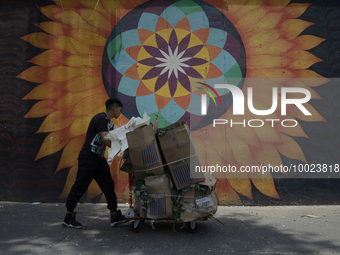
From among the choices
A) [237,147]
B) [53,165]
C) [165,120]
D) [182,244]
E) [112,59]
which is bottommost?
[182,244]

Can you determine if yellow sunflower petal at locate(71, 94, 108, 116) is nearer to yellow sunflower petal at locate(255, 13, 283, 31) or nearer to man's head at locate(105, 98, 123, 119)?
man's head at locate(105, 98, 123, 119)

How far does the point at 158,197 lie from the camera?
147 inches

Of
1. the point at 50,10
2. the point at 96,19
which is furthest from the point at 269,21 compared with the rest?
the point at 50,10

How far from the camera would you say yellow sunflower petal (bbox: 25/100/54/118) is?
5.96 m

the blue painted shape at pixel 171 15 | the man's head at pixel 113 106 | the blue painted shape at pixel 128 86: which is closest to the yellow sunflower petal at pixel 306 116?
the blue painted shape at pixel 171 15

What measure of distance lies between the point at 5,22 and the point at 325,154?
754 cm

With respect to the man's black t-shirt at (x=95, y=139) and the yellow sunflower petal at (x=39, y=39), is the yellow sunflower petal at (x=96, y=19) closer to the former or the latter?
the yellow sunflower petal at (x=39, y=39)

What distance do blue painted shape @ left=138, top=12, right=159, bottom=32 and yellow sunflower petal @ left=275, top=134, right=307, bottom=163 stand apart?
3704 millimetres

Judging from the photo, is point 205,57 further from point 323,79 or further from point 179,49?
point 323,79

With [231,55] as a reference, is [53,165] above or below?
below

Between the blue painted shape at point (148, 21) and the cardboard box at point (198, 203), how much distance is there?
3806mm

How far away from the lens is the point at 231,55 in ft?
19.6

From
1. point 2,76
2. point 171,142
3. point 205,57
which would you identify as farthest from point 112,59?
point 171,142

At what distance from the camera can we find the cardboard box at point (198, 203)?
3715 millimetres
